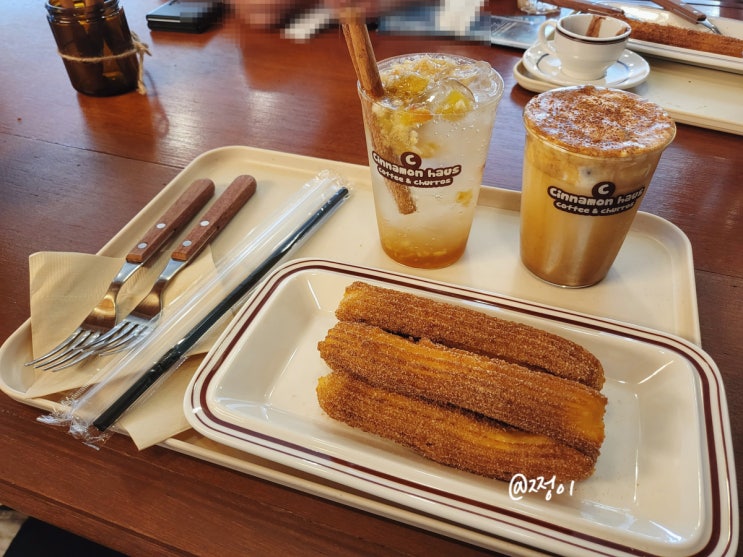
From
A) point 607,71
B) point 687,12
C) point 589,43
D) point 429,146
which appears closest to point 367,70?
point 429,146

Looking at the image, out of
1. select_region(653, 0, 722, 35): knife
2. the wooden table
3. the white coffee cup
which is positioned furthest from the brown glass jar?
select_region(653, 0, 722, 35): knife

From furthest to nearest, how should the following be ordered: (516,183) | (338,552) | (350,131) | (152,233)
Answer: (350,131) < (516,183) < (152,233) < (338,552)

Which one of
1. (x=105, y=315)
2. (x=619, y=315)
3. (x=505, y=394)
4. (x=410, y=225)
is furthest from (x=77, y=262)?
(x=619, y=315)

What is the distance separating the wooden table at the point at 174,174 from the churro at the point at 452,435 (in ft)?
0.20

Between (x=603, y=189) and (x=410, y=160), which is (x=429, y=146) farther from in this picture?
(x=603, y=189)

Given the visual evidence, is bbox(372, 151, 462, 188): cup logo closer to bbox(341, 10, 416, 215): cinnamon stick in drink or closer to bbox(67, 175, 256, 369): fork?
bbox(341, 10, 416, 215): cinnamon stick in drink

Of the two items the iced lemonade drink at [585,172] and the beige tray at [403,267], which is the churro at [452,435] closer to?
the beige tray at [403,267]

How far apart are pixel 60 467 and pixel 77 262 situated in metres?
0.24

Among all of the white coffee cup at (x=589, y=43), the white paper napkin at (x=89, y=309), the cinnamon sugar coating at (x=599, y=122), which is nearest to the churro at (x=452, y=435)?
the white paper napkin at (x=89, y=309)

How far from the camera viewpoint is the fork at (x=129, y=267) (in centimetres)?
52

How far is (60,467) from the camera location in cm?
45

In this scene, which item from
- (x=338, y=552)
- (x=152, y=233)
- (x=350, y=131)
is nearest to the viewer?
(x=338, y=552)

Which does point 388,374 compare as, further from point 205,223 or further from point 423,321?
point 205,223

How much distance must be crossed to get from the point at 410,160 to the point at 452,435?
255 millimetres
